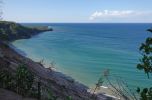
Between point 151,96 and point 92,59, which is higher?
point 151,96

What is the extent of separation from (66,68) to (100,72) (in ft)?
20.2

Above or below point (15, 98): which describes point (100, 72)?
below

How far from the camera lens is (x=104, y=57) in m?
73.1

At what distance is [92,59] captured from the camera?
70.2 meters

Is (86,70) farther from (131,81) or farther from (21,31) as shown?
(21,31)

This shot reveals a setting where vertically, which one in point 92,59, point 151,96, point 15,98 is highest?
point 151,96

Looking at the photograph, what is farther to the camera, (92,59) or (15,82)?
(92,59)

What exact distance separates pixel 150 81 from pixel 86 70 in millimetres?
12413

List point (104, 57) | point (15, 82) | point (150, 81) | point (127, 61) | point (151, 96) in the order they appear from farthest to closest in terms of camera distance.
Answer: point (104, 57), point (127, 61), point (150, 81), point (15, 82), point (151, 96)

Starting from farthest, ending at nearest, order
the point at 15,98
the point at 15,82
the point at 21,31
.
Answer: the point at 21,31
the point at 15,82
the point at 15,98

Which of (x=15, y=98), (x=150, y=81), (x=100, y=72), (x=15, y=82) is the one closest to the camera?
(x=15, y=98)

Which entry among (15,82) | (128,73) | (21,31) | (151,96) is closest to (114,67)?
(128,73)

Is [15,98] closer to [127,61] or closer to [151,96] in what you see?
[151,96]

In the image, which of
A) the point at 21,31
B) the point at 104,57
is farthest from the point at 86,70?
the point at 21,31
